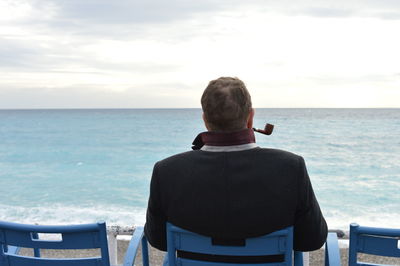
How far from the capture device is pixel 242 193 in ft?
4.53

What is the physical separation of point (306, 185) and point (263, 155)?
0.59 feet

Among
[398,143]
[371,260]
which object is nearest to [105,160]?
[371,260]

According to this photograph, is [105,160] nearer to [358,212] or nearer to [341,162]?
[341,162]

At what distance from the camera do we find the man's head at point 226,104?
1.42 m

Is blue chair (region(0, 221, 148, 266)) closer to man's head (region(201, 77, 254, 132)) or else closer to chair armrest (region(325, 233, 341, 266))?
man's head (region(201, 77, 254, 132))

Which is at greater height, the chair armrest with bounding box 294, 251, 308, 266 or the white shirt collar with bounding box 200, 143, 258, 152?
the white shirt collar with bounding box 200, 143, 258, 152

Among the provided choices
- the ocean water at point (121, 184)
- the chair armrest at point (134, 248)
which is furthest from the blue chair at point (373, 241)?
the ocean water at point (121, 184)

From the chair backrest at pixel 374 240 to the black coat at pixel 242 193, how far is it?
0.81 feet

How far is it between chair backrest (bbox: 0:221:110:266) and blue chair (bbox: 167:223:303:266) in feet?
1.03

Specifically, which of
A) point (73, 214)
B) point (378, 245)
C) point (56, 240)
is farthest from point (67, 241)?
point (73, 214)

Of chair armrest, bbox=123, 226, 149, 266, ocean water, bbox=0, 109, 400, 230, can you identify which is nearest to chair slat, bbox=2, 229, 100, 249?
chair armrest, bbox=123, 226, 149, 266

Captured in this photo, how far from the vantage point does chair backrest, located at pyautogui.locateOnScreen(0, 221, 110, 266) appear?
5.12 ft

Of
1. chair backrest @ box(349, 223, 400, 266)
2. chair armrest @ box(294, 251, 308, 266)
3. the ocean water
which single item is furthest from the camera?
the ocean water

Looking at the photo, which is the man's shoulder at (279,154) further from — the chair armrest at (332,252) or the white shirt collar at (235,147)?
the chair armrest at (332,252)
